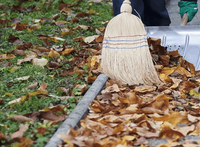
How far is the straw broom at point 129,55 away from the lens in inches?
84.6

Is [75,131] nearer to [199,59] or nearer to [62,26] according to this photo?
[199,59]

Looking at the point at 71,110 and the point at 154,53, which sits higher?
the point at 154,53

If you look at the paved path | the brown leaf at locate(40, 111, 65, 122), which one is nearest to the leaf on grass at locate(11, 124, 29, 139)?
the brown leaf at locate(40, 111, 65, 122)

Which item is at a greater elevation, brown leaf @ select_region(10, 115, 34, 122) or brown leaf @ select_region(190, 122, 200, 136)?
brown leaf @ select_region(10, 115, 34, 122)

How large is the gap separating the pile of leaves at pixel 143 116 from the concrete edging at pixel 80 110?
0.10 feet

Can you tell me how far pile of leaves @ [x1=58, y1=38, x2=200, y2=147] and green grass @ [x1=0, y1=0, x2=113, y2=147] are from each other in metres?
0.18

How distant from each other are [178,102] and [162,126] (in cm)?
38

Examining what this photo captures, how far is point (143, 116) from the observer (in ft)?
5.37

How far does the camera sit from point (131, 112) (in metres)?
1.72

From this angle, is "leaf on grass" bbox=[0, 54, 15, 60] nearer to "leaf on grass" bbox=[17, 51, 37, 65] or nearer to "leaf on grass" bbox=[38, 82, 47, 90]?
"leaf on grass" bbox=[17, 51, 37, 65]

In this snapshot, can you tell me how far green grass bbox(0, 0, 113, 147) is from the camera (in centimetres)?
160

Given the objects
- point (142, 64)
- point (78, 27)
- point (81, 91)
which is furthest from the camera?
point (78, 27)

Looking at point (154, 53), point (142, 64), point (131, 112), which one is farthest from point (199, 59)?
point (131, 112)

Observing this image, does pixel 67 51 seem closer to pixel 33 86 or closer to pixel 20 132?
pixel 33 86
